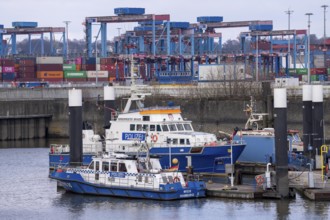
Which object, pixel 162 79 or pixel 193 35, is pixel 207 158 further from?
pixel 193 35

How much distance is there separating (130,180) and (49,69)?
8676 cm

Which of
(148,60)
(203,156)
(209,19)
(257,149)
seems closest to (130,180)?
(203,156)

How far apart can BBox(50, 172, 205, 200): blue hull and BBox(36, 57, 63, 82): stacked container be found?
82.4 metres

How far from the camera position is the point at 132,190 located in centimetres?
5141

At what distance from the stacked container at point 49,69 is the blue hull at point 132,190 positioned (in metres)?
82.4

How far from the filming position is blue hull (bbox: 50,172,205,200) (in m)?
50.4

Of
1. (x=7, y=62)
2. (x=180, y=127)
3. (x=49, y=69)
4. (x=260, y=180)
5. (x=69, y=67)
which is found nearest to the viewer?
(x=260, y=180)

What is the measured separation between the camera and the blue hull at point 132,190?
50.4 m

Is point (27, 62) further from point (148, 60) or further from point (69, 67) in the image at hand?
point (148, 60)

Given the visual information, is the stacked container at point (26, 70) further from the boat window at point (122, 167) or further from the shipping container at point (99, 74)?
the boat window at point (122, 167)

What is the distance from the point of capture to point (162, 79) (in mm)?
114312

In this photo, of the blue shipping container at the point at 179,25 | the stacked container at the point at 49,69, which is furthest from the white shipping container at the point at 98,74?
the blue shipping container at the point at 179,25

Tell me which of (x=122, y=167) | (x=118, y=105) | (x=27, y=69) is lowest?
(x=122, y=167)

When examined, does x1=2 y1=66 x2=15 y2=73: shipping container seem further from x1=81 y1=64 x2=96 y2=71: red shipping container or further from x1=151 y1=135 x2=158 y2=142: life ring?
x1=151 y1=135 x2=158 y2=142: life ring
